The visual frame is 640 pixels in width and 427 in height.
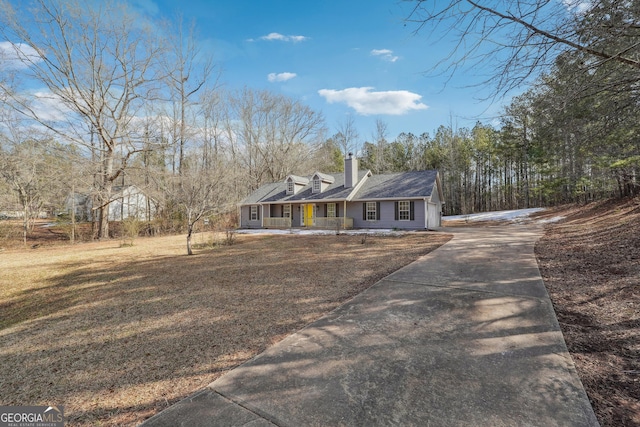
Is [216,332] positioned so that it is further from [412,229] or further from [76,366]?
[412,229]

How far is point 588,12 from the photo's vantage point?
9.39 ft

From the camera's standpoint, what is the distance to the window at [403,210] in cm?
1782

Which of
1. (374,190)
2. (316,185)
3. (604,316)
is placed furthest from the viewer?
(316,185)

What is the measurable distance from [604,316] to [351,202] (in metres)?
16.3

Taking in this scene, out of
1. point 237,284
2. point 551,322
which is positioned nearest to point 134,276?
point 237,284

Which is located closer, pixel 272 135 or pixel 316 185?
pixel 316 185

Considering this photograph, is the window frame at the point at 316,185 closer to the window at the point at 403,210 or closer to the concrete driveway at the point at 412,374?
the window at the point at 403,210

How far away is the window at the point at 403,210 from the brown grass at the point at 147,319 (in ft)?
29.0

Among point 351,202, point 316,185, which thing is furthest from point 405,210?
point 316,185

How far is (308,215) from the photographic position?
2120 cm

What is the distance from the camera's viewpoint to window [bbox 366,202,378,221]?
61.8ft

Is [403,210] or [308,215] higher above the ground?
[403,210]

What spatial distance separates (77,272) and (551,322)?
1126 cm

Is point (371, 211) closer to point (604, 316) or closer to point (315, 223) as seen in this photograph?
point (315, 223)
